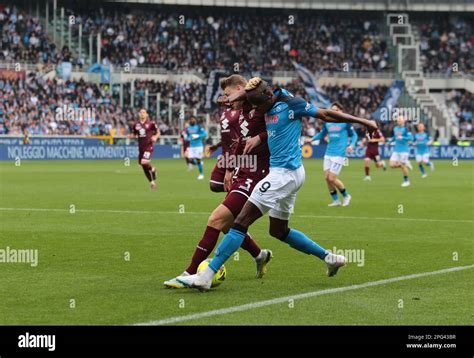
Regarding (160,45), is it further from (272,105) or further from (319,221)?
(272,105)

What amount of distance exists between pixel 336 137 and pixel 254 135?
44.4 ft

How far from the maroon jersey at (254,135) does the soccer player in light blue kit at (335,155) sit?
40.4 ft

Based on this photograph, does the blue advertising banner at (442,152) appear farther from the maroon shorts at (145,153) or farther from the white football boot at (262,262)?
the white football boot at (262,262)

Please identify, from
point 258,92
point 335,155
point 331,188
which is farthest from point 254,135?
point 335,155

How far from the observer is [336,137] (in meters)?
24.8

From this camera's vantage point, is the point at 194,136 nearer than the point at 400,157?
No

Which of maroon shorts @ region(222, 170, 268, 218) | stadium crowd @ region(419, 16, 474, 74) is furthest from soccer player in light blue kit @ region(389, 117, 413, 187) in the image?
stadium crowd @ region(419, 16, 474, 74)

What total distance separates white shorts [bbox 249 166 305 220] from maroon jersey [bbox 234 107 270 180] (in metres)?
0.32

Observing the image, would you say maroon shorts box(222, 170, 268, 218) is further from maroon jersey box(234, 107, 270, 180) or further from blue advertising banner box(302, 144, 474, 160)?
blue advertising banner box(302, 144, 474, 160)

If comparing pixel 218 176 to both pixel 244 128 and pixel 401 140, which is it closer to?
pixel 244 128

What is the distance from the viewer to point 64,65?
205 feet

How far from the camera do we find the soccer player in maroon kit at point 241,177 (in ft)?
35.8

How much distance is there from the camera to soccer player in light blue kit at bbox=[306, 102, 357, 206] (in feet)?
78.7

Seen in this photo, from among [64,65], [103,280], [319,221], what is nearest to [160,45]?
[64,65]
